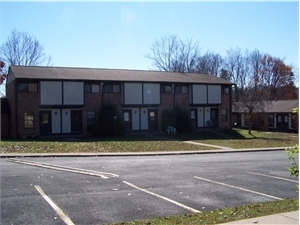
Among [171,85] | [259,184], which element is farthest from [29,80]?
[259,184]

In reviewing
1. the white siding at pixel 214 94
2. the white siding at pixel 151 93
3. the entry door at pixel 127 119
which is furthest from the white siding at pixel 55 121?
the white siding at pixel 214 94

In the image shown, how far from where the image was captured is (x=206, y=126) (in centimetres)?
4028

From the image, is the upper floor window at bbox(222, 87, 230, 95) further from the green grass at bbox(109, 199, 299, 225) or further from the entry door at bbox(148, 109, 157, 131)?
the green grass at bbox(109, 199, 299, 225)

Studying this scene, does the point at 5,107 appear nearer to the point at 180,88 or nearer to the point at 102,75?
the point at 102,75

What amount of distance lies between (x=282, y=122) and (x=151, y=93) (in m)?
21.3

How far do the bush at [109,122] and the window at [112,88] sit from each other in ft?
6.31

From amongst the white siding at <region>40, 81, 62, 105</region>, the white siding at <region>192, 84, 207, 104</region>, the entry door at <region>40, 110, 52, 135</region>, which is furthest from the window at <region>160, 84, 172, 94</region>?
the entry door at <region>40, 110, 52, 135</region>

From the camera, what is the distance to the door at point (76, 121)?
33469 millimetres

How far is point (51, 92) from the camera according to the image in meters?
31.9

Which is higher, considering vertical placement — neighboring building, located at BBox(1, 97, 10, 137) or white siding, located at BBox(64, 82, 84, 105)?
white siding, located at BBox(64, 82, 84, 105)

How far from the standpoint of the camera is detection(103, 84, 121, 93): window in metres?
34.7

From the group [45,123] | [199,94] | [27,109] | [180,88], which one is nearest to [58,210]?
[27,109]

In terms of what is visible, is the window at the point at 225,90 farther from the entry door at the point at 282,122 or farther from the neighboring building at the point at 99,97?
the entry door at the point at 282,122

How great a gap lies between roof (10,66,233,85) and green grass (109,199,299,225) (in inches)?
1025
